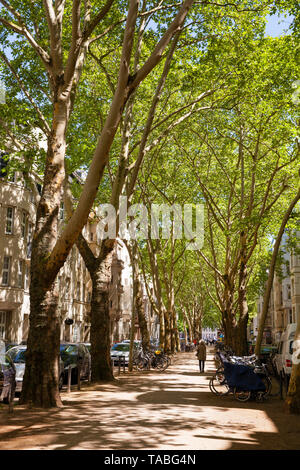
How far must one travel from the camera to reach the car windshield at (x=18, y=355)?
15337 mm

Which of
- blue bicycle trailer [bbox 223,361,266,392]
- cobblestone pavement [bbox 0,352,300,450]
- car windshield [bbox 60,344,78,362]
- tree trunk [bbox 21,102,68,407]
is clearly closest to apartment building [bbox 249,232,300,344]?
car windshield [bbox 60,344,78,362]

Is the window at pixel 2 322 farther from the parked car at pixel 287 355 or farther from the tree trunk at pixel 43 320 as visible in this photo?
the tree trunk at pixel 43 320

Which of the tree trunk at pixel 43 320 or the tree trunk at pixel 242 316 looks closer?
the tree trunk at pixel 43 320

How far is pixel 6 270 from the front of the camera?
31.7m

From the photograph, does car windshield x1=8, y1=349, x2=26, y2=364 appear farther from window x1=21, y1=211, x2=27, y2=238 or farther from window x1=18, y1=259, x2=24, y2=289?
window x1=21, y1=211, x2=27, y2=238

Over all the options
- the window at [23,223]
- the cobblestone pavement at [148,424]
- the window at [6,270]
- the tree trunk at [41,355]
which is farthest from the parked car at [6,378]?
the window at [23,223]

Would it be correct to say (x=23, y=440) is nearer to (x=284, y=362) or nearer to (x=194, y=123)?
(x=284, y=362)

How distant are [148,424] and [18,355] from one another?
7.35 meters

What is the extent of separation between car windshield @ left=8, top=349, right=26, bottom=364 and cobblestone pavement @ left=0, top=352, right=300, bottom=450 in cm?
204

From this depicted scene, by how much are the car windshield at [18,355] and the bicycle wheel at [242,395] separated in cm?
606

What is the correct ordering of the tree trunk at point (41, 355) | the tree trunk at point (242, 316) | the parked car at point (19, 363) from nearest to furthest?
the tree trunk at point (41, 355), the parked car at point (19, 363), the tree trunk at point (242, 316)

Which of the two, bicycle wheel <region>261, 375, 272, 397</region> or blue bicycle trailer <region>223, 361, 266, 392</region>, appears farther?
bicycle wheel <region>261, 375, 272, 397</region>

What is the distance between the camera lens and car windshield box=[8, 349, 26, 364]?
Result: 50.3ft
